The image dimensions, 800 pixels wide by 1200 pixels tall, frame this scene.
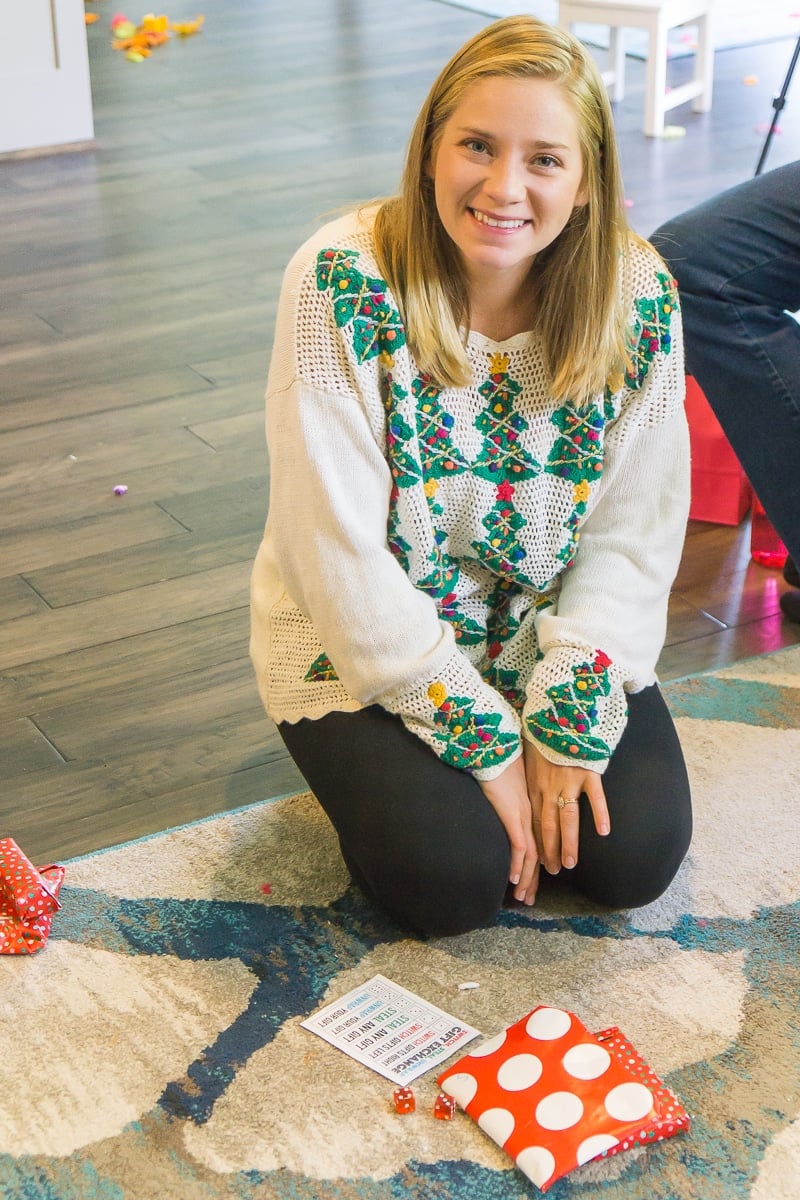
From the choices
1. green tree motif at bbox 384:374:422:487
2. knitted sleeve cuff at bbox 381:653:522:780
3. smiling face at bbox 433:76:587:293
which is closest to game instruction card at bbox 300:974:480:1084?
knitted sleeve cuff at bbox 381:653:522:780

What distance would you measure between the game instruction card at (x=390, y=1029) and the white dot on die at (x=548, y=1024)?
0.06 meters

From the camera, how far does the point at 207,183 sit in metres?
4.14

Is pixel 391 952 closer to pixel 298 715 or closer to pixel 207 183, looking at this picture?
pixel 298 715

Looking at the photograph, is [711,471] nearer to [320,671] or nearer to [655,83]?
[320,671]

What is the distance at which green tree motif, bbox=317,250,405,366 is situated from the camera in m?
1.47

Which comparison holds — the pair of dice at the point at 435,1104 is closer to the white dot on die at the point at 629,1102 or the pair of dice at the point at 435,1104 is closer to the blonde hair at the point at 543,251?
the white dot on die at the point at 629,1102

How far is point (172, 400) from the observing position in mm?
2861

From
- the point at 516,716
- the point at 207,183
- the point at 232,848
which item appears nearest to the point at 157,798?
the point at 232,848

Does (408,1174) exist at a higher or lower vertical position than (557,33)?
lower

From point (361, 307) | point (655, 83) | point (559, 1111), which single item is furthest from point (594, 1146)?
point (655, 83)

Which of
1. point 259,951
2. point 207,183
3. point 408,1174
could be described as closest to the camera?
point 408,1174

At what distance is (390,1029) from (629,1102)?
0.25 metres

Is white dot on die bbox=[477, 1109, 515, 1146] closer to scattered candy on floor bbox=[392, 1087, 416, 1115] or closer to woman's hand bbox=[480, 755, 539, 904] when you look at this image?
scattered candy on floor bbox=[392, 1087, 416, 1115]

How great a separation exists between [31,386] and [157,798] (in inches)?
53.1
